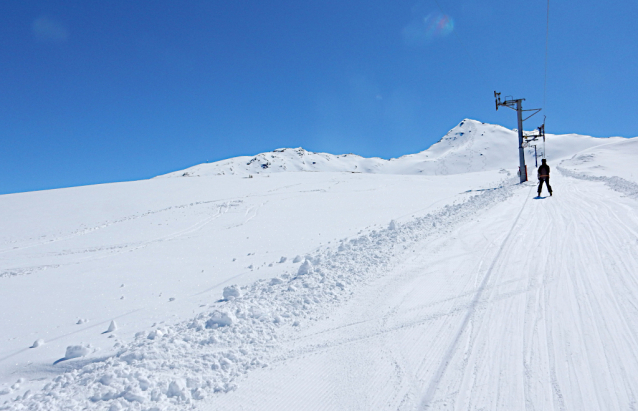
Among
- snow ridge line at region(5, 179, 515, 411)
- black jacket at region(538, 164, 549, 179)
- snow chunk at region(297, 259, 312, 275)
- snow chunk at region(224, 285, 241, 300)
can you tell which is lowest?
snow ridge line at region(5, 179, 515, 411)

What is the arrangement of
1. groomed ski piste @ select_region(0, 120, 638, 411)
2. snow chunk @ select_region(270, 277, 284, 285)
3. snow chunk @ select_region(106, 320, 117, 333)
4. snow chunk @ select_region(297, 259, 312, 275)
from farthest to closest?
snow chunk @ select_region(297, 259, 312, 275) → snow chunk @ select_region(270, 277, 284, 285) → snow chunk @ select_region(106, 320, 117, 333) → groomed ski piste @ select_region(0, 120, 638, 411)

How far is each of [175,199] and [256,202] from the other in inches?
240

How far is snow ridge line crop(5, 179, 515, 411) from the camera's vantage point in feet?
11.0

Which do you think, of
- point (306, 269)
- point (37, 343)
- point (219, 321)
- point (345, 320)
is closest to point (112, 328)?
point (37, 343)

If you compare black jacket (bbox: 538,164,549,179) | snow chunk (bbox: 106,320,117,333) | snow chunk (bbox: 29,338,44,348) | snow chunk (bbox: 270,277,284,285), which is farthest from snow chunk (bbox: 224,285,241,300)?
black jacket (bbox: 538,164,549,179)

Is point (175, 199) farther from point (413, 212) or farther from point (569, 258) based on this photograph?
point (569, 258)

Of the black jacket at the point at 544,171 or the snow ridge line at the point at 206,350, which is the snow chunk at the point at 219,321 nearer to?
the snow ridge line at the point at 206,350

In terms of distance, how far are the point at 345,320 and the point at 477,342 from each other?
5.78 ft

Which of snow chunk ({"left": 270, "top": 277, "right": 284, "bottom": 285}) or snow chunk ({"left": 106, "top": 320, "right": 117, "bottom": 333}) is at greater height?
snow chunk ({"left": 270, "top": 277, "right": 284, "bottom": 285})

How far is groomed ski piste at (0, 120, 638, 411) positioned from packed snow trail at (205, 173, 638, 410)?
20 mm

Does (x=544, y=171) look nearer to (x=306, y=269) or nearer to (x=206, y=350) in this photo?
(x=306, y=269)

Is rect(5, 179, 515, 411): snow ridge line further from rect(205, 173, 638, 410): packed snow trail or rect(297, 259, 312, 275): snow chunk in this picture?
rect(205, 173, 638, 410): packed snow trail

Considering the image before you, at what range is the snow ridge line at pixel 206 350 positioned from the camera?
11.0 feet

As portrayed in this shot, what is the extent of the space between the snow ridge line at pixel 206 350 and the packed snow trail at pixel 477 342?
10.3 inches
